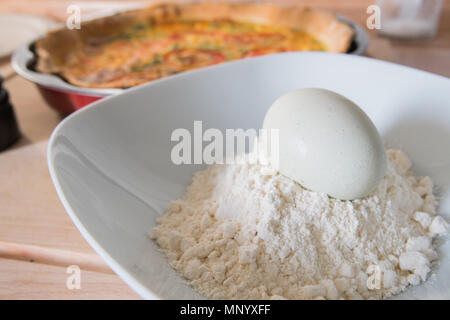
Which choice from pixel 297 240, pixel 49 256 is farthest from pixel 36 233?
pixel 297 240

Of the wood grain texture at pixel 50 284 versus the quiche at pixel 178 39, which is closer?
the wood grain texture at pixel 50 284

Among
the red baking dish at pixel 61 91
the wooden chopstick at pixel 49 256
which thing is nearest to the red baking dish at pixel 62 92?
the red baking dish at pixel 61 91

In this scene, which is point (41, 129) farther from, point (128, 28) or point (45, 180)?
point (128, 28)

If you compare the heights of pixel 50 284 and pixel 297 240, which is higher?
pixel 297 240

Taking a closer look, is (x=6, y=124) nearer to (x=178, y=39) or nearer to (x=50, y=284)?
(x=50, y=284)

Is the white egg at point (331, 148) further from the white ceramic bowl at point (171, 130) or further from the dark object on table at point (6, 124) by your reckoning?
the dark object on table at point (6, 124)
